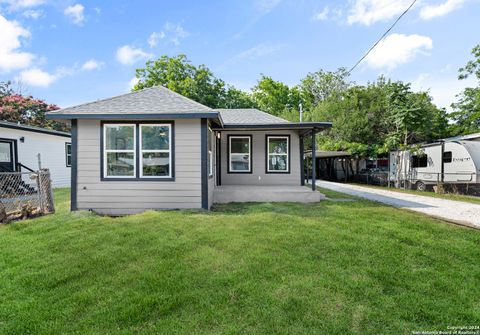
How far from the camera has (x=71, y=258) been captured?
12.3 ft

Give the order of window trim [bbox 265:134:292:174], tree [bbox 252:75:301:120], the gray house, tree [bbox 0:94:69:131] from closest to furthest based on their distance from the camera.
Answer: the gray house < window trim [bbox 265:134:292:174] < tree [bbox 0:94:69:131] < tree [bbox 252:75:301:120]

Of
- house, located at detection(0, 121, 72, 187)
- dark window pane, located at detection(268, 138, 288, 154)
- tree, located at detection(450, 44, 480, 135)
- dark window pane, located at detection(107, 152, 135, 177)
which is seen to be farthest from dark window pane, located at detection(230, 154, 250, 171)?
tree, located at detection(450, 44, 480, 135)

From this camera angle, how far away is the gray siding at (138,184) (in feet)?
22.7

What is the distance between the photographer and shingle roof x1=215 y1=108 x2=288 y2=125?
991 centimetres

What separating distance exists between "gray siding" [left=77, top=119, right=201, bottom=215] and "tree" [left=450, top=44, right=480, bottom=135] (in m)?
23.4

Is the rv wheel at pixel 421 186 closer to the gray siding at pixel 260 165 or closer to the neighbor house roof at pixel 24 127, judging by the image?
the gray siding at pixel 260 165

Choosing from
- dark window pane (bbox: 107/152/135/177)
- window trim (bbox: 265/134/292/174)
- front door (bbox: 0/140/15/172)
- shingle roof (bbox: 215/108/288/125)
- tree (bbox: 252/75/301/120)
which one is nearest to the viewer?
dark window pane (bbox: 107/152/135/177)

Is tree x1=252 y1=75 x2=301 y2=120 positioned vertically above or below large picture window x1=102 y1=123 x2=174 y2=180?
above

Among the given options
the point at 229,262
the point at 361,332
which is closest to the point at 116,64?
the point at 229,262

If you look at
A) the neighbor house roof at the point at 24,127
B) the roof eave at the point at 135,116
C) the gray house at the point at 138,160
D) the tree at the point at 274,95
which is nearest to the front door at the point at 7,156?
the neighbor house roof at the point at 24,127

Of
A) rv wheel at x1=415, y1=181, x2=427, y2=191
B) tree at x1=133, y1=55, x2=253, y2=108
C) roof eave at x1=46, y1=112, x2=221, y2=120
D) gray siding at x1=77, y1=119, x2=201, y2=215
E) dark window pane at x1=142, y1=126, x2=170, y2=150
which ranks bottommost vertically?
rv wheel at x1=415, y1=181, x2=427, y2=191

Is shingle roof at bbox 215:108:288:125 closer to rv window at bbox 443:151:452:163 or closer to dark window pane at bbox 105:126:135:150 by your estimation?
dark window pane at bbox 105:126:135:150

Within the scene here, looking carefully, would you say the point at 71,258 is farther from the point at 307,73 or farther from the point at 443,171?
the point at 307,73

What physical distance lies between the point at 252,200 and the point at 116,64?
19.9 meters
